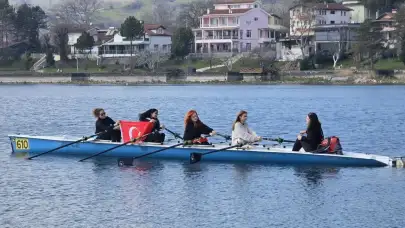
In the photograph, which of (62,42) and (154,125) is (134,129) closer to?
(154,125)

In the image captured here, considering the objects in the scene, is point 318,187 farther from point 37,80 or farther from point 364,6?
point 364,6

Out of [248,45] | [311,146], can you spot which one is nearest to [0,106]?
[311,146]

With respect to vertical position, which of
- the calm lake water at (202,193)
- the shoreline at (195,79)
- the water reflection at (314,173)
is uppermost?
the water reflection at (314,173)

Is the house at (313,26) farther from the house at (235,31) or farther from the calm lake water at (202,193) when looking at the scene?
the calm lake water at (202,193)

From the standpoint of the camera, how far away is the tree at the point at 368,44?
289 feet

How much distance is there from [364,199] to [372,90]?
2257 inches

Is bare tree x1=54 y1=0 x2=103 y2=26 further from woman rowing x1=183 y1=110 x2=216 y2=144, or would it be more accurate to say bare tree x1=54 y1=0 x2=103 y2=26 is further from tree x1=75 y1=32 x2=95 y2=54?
woman rowing x1=183 y1=110 x2=216 y2=144

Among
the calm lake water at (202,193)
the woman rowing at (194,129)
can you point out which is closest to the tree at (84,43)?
the calm lake water at (202,193)

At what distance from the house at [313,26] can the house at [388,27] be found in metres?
3.88

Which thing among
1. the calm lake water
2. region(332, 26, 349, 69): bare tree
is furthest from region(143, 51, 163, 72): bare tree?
the calm lake water

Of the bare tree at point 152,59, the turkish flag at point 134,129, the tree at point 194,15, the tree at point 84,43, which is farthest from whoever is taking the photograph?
the tree at point 194,15

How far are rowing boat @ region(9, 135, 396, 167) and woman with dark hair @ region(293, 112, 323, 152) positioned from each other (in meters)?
0.28

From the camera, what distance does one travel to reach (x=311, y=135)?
86.7 ft

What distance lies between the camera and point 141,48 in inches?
4274
